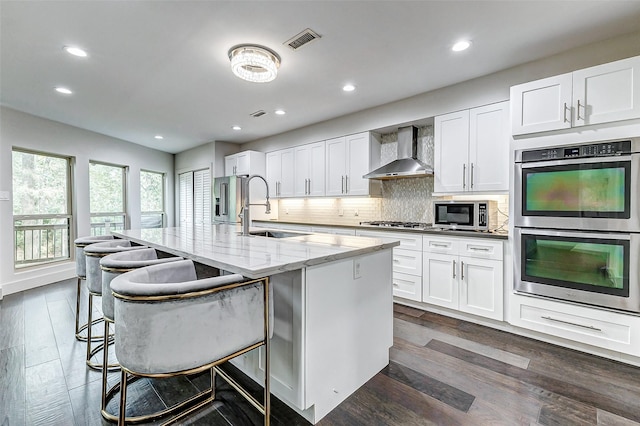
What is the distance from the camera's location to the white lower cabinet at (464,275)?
2742 mm

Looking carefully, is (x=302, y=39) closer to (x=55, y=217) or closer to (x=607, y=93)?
(x=607, y=93)

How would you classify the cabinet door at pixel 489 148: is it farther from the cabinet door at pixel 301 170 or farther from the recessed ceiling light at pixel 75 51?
the recessed ceiling light at pixel 75 51

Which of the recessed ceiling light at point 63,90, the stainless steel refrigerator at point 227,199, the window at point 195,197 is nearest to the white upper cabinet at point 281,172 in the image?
the stainless steel refrigerator at point 227,199

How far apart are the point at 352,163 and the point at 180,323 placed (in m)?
3.58

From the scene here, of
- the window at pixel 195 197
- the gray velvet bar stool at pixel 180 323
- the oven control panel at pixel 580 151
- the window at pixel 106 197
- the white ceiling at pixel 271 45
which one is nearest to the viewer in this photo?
the gray velvet bar stool at pixel 180 323

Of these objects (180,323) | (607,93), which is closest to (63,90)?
(180,323)

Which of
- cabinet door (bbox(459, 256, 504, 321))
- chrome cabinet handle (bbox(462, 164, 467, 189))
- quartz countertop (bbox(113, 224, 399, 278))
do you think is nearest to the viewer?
quartz countertop (bbox(113, 224, 399, 278))

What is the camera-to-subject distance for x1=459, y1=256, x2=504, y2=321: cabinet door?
273cm

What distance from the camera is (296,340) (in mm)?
1500

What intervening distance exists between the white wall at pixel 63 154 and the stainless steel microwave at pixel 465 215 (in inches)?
228

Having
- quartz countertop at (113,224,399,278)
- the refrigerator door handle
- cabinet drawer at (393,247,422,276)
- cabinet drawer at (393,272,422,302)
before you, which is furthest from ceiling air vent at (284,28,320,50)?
the refrigerator door handle

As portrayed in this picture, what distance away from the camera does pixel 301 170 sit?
16.6 feet

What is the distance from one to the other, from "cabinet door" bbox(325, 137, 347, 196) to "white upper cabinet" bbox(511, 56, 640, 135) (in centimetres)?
233

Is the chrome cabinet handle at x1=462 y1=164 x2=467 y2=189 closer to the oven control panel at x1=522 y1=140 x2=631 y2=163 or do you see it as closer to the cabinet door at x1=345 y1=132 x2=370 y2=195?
the oven control panel at x1=522 y1=140 x2=631 y2=163
